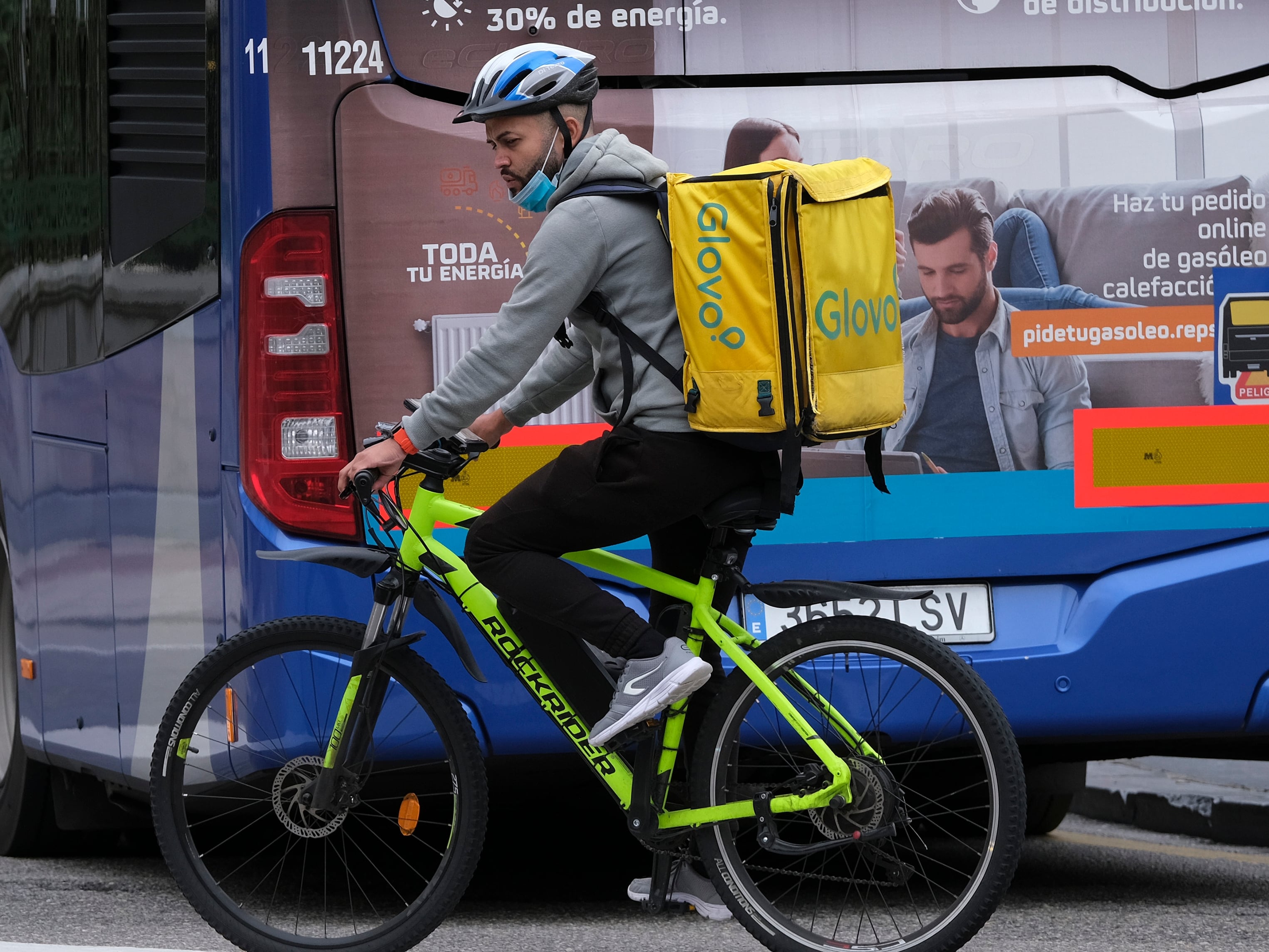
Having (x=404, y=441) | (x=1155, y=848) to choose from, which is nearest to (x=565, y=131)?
(x=404, y=441)

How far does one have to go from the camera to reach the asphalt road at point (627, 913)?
421 centimetres

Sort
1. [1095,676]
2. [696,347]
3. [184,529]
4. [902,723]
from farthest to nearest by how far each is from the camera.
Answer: [184,529], [1095,676], [902,723], [696,347]

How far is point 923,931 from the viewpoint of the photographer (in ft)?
11.9

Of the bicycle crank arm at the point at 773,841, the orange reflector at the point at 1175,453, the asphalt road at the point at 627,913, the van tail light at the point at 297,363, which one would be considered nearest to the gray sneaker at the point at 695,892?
the bicycle crank arm at the point at 773,841

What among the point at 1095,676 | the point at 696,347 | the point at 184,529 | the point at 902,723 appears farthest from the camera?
the point at 184,529

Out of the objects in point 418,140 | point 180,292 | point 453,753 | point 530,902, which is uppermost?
point 418,140

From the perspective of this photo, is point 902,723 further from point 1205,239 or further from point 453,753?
point 1205,239

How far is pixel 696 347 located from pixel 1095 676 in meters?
1.43

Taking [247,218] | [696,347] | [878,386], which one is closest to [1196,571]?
[878,386]

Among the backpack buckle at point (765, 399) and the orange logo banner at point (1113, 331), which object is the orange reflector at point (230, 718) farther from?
the orange logo banner at point (1113, 331)

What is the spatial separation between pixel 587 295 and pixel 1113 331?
4.68ft

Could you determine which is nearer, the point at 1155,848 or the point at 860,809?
the point at 860,809

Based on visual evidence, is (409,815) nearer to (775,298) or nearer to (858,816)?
(858,816)

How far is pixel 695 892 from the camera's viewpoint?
12.6ft
